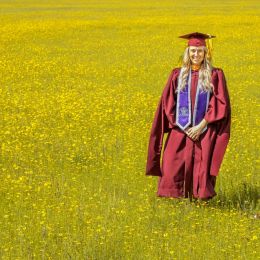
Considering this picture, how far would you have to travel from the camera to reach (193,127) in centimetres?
892

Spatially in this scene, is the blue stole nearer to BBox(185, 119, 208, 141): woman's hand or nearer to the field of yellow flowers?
BBox(185, 119, 208, 141): woman's hand

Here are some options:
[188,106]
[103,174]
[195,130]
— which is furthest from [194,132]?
[103,174]

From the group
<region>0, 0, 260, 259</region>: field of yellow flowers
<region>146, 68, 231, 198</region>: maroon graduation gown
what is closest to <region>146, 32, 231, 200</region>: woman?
<region>146, 68, 231, 198</region>: maroon graduation gown

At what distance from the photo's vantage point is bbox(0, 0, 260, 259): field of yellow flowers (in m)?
7.63

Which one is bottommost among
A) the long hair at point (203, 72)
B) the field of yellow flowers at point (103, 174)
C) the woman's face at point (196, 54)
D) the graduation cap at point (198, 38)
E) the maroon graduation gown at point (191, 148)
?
the field of yellow flowers at point (103, 174)

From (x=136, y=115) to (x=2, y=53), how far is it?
1423 centimetres

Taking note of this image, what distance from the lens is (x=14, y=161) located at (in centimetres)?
1126

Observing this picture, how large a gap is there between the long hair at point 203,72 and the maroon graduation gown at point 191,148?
7 centimetres

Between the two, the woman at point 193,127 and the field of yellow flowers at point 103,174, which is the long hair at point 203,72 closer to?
the woman at point 193,127

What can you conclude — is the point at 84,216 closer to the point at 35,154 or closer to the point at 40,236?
the point at 40,236

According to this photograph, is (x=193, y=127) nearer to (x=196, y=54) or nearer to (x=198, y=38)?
(x=196, y=54)

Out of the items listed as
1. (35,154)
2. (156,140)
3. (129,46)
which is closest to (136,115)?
(35,154)

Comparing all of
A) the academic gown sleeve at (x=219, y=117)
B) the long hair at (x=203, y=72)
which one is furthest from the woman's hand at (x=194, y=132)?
the long hair at (x=203, y=72)

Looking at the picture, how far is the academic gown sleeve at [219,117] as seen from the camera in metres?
8.73
